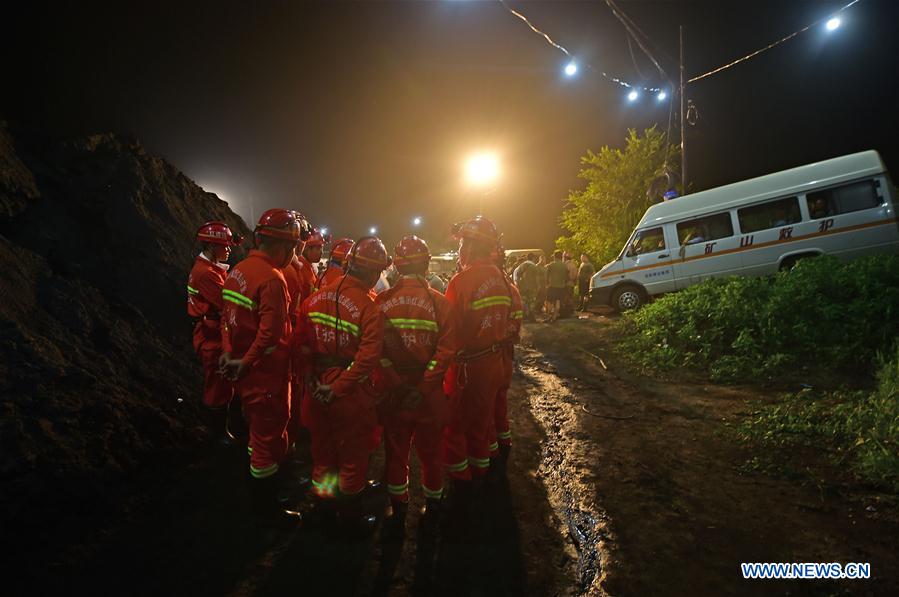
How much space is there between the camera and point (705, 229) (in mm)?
10148

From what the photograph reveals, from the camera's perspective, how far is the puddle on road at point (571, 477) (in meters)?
2.63

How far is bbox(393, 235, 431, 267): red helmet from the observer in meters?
3.08

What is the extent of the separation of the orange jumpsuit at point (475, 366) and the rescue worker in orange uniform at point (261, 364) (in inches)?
50.1

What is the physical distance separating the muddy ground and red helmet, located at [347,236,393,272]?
193 centimetres

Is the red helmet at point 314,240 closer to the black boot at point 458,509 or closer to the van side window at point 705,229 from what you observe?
the black boot at point 458,509

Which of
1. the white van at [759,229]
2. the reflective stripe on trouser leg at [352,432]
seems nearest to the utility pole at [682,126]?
the white van at [759,229]

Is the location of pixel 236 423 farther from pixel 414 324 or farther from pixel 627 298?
pixel 627 298

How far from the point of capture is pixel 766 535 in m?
2.70

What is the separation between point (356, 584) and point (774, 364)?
19.2 ft

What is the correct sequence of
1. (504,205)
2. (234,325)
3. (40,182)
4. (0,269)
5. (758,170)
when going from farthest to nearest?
(504,205) < (758,170) < (40,182) < (0,269) < (234,325)

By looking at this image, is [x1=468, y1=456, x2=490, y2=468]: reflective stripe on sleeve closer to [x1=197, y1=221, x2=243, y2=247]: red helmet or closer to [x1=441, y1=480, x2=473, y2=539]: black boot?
[x1=441, y1=480, x2=473, y2=539]: black boot

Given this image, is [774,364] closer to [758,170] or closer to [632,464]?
[632,464]

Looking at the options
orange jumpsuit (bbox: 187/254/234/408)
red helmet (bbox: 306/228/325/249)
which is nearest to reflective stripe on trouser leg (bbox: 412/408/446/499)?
orange jumpsuit (bbox: 187/254/234/408)

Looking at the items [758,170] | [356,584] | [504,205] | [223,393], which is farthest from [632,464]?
[504,205]
